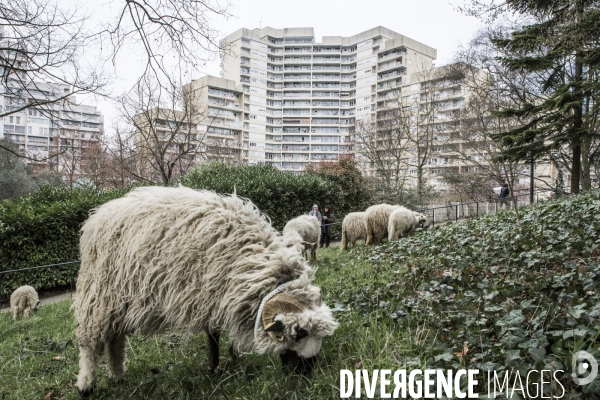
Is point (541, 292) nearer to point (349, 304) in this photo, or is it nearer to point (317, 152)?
point (349, 304)

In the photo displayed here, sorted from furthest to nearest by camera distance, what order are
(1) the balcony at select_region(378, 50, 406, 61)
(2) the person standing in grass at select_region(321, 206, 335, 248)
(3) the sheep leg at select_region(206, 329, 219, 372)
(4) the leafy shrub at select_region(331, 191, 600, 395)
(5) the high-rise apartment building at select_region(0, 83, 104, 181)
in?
1. (1) the balcony at select_region(378, 50, 406, 61)
2. (2) the person standing in grass at select_region(321, 206, 335, 248)
3. (5) the high-rise apartment building at select_region(0, 83, 104, 181)
4. (3) the sheep leg at select_region(206, 329, 219, 372)
5. (4) the leafy shrub at select_region(331, 191, 600, 395)

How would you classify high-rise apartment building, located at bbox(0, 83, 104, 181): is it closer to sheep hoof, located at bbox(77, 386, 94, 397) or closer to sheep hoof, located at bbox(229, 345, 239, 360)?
sheep hoof, located at bbox(77, 386, 94, 397)

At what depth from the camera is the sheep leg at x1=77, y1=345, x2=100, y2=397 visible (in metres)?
3.71

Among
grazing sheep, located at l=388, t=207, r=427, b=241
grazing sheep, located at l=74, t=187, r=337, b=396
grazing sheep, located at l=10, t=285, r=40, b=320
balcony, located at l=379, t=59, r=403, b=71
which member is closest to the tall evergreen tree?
grazing sheep, located at l=388, t=207, r=427, b=241

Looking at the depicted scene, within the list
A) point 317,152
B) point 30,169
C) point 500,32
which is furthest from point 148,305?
point 317,152

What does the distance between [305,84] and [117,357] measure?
10125 cm

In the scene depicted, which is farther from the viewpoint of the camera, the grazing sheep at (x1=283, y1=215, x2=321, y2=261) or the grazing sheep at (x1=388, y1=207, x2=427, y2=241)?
the grazing sheep at (x1=388, y1=207, x2=427, y2=241)

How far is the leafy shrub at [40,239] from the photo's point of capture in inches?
395

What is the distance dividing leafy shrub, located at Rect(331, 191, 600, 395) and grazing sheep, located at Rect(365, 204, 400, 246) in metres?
6.30

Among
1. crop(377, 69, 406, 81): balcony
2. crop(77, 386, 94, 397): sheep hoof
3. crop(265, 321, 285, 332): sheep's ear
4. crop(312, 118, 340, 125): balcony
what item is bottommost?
crop(77, 386, 94, 397): sheep hoof

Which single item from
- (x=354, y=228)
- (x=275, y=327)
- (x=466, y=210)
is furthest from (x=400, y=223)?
(x=466, y=210)

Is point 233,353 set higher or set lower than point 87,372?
higher

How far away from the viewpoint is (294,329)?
3.05 meters

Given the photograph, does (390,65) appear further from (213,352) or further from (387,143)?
(213,352)
